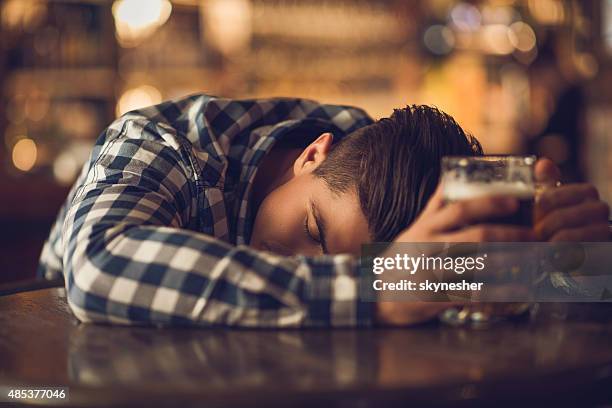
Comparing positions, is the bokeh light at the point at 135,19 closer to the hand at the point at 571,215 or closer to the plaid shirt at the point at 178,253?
the plaid shirt at the point at 178,253

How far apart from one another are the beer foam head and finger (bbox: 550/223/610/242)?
7 centimetres

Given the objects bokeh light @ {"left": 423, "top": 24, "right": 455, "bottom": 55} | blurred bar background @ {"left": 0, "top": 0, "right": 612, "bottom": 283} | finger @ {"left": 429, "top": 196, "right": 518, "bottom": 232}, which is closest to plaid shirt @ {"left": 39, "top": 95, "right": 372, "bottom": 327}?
finger @ {"left": 429, "top": 196, "right": 518, "bottom": 232}

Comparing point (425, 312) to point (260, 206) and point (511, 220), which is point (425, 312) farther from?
point (260, 206)

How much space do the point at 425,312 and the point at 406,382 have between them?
0.22 metres

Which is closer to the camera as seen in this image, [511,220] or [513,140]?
[511,220]

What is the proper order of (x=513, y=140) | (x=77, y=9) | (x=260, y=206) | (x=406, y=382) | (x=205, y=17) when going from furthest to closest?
(x=513, y=140)
(x=205, y=17)
(x=77, y=9)
(x=260, y=206)
(x=406, y=382)

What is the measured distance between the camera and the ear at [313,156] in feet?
4.18

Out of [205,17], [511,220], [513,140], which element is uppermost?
[205,17]

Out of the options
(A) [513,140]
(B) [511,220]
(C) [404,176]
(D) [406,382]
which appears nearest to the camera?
(D) [406,382]

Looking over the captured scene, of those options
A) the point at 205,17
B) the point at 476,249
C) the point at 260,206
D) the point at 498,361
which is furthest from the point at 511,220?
the point at 205,17

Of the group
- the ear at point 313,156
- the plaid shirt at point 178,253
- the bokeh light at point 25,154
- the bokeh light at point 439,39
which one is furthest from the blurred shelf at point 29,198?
the bokeh light at point 439,39

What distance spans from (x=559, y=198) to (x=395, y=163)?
0.26 meters

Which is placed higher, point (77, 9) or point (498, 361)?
point (77, 9)

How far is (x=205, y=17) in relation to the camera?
4488 millimetres
